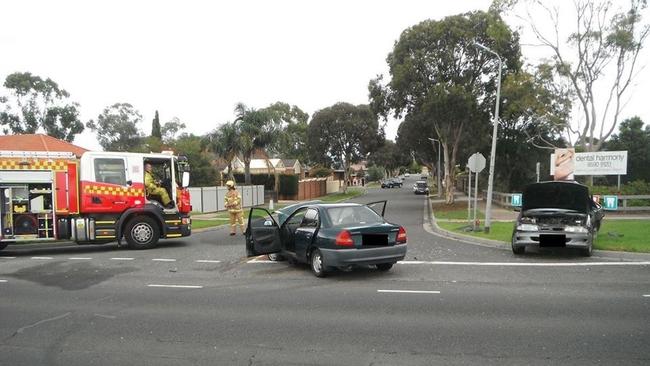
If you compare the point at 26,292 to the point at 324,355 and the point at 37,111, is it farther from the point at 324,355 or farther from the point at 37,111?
the point at 37,111

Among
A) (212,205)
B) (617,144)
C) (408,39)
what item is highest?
(408,39)

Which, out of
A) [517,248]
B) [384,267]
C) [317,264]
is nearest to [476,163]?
[517,248]

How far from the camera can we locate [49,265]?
1151cm

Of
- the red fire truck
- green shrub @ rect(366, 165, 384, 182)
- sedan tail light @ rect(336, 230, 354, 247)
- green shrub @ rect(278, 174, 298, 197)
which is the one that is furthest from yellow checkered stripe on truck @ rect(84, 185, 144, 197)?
green shrub @ rect(366, 165, 384, 182)

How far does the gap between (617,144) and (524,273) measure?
5618cm

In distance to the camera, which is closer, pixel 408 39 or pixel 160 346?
pixel 160 346

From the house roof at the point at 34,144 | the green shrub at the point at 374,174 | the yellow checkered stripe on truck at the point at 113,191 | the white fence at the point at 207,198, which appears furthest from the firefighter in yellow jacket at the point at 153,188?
the green shrub at the point at 374,174

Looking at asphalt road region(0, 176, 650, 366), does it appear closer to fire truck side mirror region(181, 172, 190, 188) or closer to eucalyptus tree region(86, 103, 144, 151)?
fire truck side mirror region(181, 172, 190, 188)

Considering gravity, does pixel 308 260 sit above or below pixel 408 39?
below

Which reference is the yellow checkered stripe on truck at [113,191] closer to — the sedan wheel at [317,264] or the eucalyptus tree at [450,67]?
the sedan wheel at [317,264]

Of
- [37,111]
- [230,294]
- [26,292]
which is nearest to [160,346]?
[230,294]

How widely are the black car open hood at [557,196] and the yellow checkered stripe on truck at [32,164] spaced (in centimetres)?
1182

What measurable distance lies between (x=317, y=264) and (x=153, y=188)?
6.65 meters

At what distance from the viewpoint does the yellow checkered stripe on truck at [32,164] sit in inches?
500
